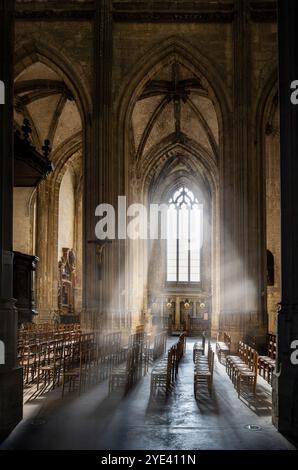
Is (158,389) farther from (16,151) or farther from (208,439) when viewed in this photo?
(16,151)

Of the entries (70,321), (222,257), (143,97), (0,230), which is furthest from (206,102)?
(0,230)

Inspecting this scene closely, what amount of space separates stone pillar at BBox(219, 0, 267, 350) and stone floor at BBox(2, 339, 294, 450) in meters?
8.91

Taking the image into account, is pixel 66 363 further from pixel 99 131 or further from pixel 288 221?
→ pixel 99 131

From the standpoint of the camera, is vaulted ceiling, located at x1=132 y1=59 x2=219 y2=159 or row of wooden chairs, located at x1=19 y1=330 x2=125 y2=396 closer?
row of wooden chairs, located at x1=19 y1=330 x2=125 y2=396

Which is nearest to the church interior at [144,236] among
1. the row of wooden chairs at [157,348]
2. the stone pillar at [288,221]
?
the stone pillar at [288,221]

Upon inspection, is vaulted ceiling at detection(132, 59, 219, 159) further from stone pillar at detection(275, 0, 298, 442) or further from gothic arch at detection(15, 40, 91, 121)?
stone pillar at detection(275, 0, 298, 442)

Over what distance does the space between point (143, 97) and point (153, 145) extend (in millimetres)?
5768

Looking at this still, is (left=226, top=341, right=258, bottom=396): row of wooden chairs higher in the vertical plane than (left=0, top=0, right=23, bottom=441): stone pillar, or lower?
lower

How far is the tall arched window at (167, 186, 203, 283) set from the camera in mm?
39969

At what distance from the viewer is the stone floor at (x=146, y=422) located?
624cm

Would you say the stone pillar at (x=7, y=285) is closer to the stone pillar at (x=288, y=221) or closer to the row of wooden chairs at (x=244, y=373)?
the stone pillar at (x=288, y=221)

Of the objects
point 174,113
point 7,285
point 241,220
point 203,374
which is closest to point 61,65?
point 241,220

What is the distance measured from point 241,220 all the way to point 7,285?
13080 mm

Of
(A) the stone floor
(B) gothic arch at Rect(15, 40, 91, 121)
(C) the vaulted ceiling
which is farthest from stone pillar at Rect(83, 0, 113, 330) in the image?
(A) the stone floor
